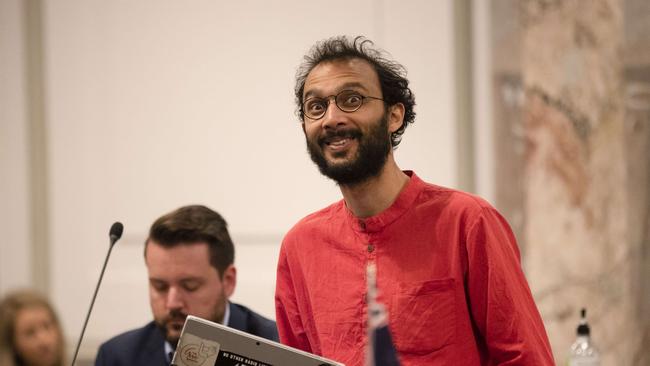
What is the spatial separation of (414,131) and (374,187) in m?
1.40

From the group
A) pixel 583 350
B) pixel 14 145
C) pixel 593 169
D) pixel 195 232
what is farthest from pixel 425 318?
pixel 14 145

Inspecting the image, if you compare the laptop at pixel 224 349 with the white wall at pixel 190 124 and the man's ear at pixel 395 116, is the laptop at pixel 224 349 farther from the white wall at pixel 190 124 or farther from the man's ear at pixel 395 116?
the white wall at pixel 190 124

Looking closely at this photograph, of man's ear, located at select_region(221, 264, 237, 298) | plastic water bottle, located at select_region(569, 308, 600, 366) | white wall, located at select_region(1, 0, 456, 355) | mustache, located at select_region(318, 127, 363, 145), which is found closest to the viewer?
mustache, located at select_region(318, 127, 363, 145)

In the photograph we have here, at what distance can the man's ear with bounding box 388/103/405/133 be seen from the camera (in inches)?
72.9

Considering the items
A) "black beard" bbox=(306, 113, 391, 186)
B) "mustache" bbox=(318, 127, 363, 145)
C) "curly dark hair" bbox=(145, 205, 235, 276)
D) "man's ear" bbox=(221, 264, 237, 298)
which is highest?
"mustache" bbox=(318, 127, 363, 145)

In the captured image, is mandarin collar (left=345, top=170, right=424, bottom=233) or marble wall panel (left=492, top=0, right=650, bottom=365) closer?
mandarin collar (left=345, top=170, right=424, bottom=233)

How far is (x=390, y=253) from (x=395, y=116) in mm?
297

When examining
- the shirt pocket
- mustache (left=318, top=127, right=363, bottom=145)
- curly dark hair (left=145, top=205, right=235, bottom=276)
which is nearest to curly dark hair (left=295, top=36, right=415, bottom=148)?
mustache (left=318, top=127, right=363, bottom=145)

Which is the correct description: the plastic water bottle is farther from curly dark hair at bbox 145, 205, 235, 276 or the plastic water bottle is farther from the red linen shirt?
curly dark hair at bbox 145, 205, 235, 276

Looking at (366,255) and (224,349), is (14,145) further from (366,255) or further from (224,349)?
(224,349)

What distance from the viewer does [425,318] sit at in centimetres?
169

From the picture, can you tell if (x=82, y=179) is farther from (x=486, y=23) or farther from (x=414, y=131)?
(x=486, y=23)

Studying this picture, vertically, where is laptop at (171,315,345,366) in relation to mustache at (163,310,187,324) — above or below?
above

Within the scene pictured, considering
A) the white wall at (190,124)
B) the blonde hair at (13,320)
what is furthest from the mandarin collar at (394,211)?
the white wall at (190,124)
